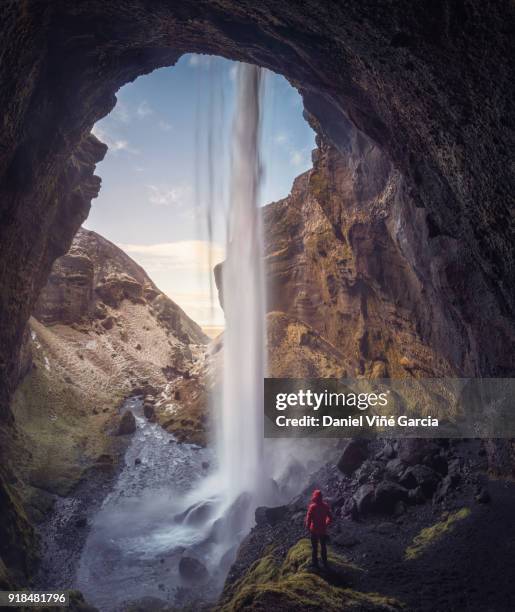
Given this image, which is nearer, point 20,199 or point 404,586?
point 404,586

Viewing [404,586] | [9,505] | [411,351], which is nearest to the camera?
[404,586]

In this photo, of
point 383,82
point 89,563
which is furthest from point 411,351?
point 89,563

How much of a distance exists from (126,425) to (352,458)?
79.4 ft

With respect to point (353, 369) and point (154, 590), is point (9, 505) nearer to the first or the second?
point (154, 590)

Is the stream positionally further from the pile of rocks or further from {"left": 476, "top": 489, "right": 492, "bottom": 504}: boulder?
{"left": 476, "top": 489, "right": 492, "bottom": 504}: boulder

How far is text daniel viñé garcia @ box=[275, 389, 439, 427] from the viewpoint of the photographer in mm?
23141

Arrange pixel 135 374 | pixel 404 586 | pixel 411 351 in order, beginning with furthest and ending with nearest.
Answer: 1. pixel 135 374
2. pixel 411 351
3. pixel 404 586

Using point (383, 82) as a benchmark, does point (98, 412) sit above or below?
below

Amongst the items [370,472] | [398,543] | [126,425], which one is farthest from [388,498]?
[126,425]

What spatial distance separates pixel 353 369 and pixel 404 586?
73.7ft

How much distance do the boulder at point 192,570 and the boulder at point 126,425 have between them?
66.1 ft

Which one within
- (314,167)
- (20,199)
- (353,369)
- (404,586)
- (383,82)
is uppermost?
(314,167)

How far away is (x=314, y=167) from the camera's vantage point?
32.5 metres

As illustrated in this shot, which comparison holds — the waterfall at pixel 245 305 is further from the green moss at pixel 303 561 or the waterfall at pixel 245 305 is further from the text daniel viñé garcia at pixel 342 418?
the green moss at pixel 303 561
